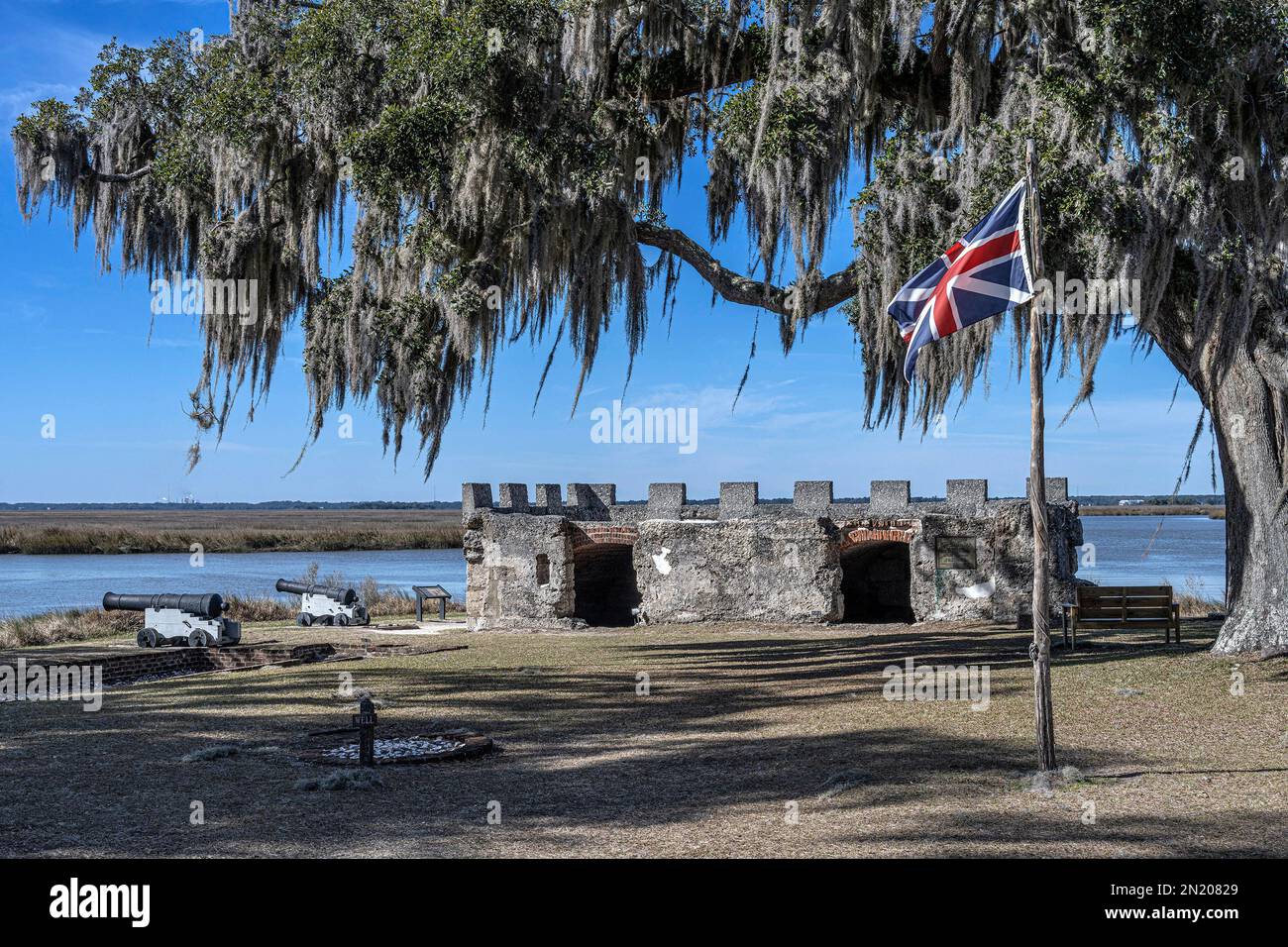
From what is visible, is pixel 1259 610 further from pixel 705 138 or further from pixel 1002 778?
pixel 705 138

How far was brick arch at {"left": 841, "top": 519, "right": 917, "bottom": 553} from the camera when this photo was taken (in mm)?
20203

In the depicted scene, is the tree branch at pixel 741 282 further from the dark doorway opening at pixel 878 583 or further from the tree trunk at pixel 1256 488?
the dark doorway opening at pixel 878 583

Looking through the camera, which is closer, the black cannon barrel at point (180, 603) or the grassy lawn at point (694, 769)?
the grassy lawn at point (694, 769)

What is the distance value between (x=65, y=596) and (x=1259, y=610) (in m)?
38.1

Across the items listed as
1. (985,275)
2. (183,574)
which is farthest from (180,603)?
(183,574)

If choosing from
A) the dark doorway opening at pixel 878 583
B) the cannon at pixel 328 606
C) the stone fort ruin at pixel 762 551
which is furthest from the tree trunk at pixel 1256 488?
the cannon at pixel 328 606

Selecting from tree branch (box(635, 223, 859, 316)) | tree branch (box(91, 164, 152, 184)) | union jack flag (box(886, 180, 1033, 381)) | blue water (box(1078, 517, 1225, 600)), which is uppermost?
tree branch (box(91, 164, 152, 184))

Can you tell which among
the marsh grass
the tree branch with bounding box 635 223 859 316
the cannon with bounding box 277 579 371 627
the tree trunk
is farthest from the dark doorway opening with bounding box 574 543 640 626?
the marsh grass

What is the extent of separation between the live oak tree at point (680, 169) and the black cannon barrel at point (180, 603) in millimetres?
3634

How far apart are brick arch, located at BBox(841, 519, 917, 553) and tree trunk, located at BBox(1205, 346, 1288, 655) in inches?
350

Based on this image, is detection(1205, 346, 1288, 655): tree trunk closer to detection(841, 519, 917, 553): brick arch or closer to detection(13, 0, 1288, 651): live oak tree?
detection(13, 0, 1288, 651): live oak tree

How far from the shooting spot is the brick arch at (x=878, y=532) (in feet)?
66.3

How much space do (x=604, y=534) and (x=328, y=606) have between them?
6.10 metres

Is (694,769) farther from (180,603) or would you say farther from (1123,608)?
(180,603)
